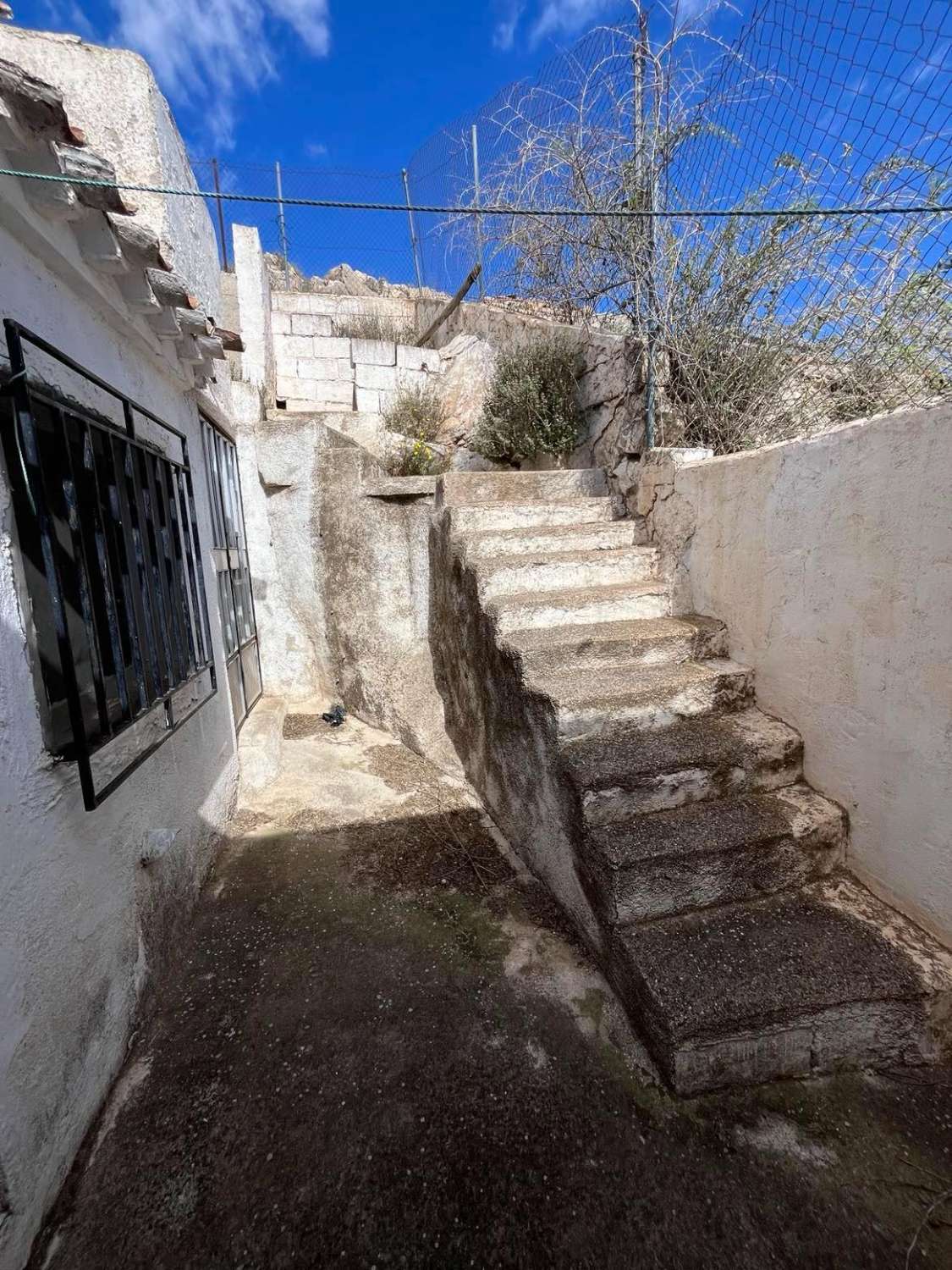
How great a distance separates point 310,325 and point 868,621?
7927 mm

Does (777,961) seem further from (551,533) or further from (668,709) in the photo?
(551,533)

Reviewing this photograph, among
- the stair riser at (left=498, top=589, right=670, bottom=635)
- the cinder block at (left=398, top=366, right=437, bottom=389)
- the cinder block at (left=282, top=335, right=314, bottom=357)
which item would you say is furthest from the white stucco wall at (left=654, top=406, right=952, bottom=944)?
the cinder block at (left=282, top=335, right=314, bottom=357)

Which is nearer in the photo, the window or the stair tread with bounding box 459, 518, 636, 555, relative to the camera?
the stair tread with bounding box 459, 518, 636, 555

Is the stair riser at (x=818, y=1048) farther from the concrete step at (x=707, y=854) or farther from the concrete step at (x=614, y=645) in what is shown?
the concrete step at (x=614, y=645)

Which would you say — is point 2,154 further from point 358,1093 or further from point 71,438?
point 358,1093

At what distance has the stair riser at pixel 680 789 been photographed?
2.22 meters

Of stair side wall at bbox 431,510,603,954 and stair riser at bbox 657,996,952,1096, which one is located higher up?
stair side wall at bbox 431,510,603,954

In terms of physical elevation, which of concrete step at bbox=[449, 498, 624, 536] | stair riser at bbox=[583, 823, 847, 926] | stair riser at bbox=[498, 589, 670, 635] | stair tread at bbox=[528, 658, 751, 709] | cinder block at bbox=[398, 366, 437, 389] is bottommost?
stair riser at bbox=[583, 823, 847, 926]

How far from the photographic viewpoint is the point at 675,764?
2279 mm

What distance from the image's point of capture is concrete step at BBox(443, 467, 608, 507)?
406 cm

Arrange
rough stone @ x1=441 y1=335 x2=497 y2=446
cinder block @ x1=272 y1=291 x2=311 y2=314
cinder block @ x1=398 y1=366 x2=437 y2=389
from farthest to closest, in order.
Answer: cinder block @ x1=272 y1=291 x2=311 y2=314, cinder block @ x1=398 y1=366 x2=437 y2=389, rough stone @ x1=441 y1=335 x2=497 y2=446

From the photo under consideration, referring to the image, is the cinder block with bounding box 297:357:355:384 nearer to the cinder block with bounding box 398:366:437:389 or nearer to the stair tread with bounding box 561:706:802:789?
the cinder block with bounding box 398:366:437:389

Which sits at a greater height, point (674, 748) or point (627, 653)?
point (627, 653)

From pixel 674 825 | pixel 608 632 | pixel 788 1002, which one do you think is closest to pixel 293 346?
pixel 608 632
